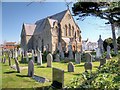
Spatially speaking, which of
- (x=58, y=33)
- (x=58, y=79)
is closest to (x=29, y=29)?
(x=58, y=33)

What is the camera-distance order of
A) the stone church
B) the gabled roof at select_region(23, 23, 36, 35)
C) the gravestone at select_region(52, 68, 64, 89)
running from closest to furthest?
the gravestone at select_region(52, 68, 64, 89), the stone church, the gabled roof at select_region(23, 23, 36, 35)

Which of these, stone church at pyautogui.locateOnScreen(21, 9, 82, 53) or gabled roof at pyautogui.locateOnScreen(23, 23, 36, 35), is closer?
stone church at pyautogui.locateOnScreen(21, 9, 82, 53)

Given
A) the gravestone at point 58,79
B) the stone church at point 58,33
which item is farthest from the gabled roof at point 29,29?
the gravestone at point 58,79

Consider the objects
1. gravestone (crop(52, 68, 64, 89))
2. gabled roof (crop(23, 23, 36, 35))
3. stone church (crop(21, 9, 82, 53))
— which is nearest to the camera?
gravestone (crop(52, 68, 64, 89))

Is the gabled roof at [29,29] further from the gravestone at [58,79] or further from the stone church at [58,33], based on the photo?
the gravestone at [58,79]

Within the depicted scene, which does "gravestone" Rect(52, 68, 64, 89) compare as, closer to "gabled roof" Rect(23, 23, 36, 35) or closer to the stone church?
the stone church

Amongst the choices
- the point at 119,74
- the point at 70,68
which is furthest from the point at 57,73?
the point at 70,68

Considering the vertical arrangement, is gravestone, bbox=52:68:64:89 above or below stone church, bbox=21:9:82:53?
below

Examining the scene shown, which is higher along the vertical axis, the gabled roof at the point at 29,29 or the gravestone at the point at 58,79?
the gabled roof at the point at 29,29

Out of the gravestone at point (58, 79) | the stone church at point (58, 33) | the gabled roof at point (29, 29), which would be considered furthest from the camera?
the gabled roof at point (29, 29)

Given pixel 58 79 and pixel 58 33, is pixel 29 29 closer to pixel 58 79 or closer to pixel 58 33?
pixel 58 33

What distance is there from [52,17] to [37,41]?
6.75 meters

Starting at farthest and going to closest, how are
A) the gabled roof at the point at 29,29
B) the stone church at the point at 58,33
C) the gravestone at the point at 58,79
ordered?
the gabled roof at the point at 29,29 < the stone church at the point at 58,33 < the gravestone at the point at 58,79

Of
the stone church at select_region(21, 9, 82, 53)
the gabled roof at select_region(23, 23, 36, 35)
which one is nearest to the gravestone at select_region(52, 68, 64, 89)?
the stone church at select_region(21, 9, 82, 53)
